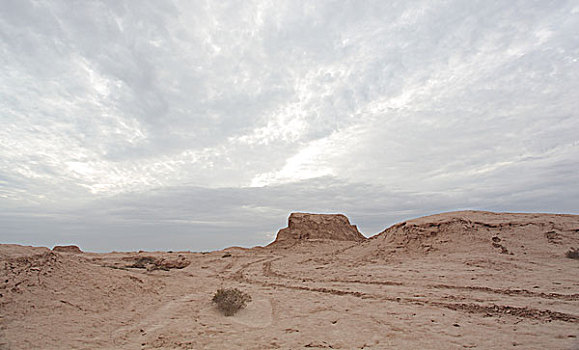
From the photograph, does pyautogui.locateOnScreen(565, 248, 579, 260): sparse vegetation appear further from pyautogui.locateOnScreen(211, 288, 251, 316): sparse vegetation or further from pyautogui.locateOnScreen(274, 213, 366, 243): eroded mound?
pyautogui.locateOnScreen(274, 213, 366, 243): eroded mound

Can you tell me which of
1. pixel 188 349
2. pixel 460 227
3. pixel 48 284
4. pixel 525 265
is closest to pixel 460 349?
pixel 188 349

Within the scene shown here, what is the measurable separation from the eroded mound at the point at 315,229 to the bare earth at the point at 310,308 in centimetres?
1791

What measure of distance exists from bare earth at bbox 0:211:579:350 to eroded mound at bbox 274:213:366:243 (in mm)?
17911

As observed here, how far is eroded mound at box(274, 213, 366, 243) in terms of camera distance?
100ft

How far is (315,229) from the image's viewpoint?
31.2 meters

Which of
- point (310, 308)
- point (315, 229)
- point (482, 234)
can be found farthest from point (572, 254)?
point (315, 229)

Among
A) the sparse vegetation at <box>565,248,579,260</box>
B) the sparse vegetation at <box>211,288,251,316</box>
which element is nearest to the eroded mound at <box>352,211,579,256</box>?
the sparse vegetation at <box>565,248,579,260</box>

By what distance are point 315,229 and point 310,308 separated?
2435 centimetres

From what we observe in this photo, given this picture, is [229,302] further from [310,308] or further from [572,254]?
[572,254]

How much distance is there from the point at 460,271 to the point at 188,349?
10.1 metres

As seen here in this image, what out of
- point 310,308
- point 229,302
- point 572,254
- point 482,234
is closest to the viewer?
point 229,302

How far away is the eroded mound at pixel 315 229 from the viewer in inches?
1200

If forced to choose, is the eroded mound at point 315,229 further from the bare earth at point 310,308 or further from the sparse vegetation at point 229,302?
the sparse vegetation at point 229,302

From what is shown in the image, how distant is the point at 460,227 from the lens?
15773 millimetres
